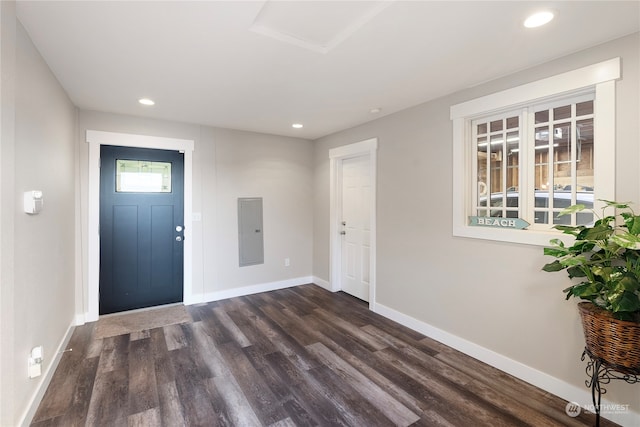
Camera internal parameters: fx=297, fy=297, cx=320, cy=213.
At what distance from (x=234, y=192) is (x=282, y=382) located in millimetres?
2789

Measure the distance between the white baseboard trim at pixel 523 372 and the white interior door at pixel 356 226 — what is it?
995mm

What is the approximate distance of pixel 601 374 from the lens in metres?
1.96

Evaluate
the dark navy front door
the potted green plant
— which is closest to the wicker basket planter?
the potted green plant

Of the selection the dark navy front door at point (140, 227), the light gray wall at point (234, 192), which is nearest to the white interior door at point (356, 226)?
the light gray wall at point (234, 192)

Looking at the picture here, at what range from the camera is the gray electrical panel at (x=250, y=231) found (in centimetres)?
444

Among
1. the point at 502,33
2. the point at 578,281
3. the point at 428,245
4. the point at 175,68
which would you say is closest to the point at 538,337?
the point at 578,281

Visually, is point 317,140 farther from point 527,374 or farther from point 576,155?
point 527,374

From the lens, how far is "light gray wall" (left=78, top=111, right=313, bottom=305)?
150 inches

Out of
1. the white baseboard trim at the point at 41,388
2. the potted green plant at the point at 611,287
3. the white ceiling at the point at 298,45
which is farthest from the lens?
the white baseboard trim at the point at 41,388

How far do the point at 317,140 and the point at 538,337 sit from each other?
153 inches

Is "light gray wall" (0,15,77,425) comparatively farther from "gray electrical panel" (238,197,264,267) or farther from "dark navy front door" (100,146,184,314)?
"gray electrical panel" (238,197,264,267)

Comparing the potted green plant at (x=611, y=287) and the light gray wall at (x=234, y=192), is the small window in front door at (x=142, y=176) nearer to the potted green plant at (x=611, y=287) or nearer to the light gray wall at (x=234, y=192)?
the light gray wall at (x=234, y=192)

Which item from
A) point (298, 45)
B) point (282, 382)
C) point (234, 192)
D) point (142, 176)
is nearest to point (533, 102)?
point (298, 45)

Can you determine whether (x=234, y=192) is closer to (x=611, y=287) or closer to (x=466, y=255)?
(x=466, y=255)
